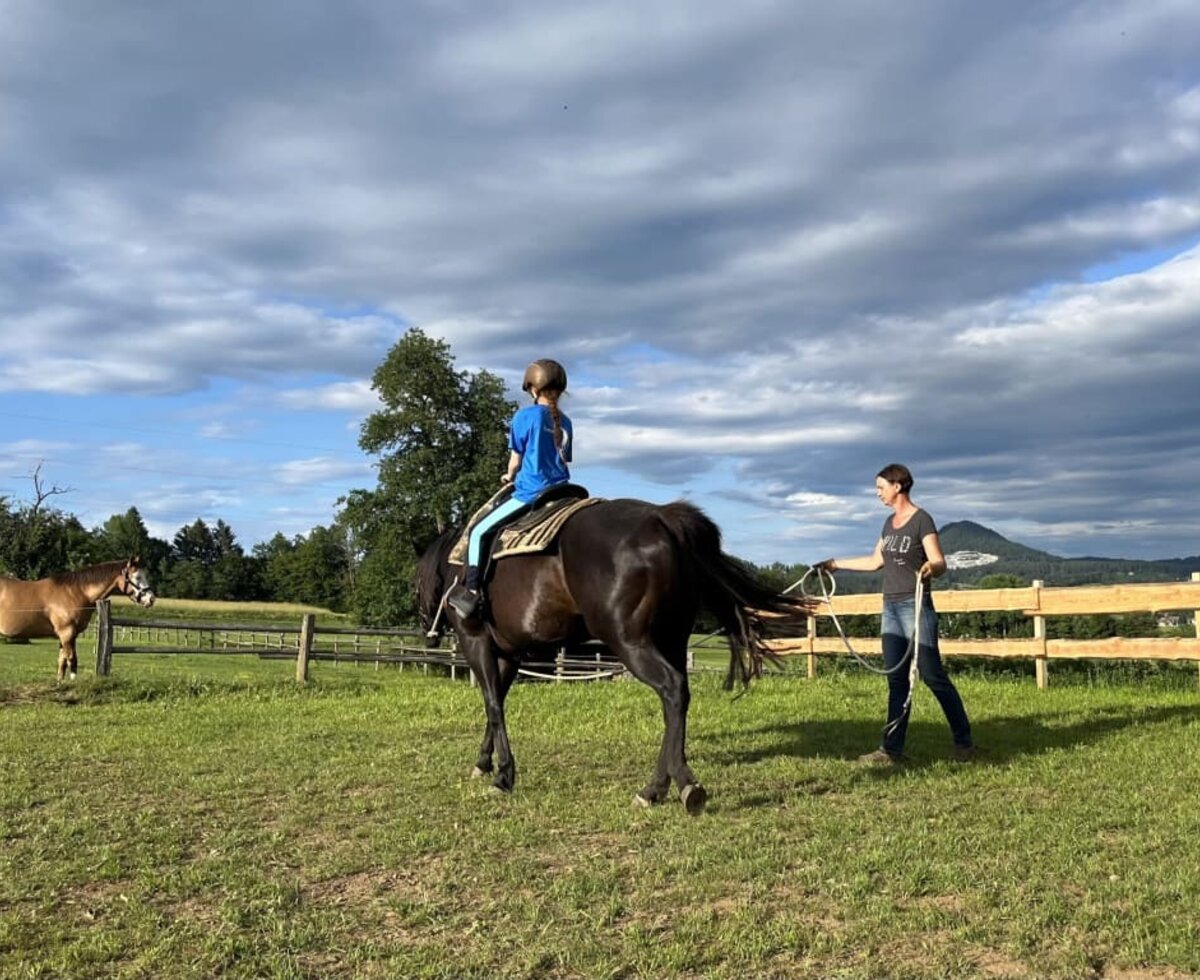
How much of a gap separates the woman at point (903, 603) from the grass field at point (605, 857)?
0.29 meters

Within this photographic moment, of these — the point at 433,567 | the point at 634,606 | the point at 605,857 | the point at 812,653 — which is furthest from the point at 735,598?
the point at 812,653

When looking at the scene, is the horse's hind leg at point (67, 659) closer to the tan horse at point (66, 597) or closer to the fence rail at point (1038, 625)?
the tan horse at point (66, 597)

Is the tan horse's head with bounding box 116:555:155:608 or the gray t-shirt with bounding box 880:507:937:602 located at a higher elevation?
the gray t-shirt with bounding box 880:507:937:602

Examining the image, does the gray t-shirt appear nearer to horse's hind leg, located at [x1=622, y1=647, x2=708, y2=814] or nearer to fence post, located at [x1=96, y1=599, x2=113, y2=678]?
horse's hind leg, located at [x1=622, y1=647, x2=708, y2=814]

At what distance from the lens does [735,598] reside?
6629mm

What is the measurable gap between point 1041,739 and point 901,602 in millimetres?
1988

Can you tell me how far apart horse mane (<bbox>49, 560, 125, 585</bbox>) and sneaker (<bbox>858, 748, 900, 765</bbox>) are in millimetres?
12434

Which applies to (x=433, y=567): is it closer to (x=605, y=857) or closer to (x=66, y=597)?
(x=605, y=857)

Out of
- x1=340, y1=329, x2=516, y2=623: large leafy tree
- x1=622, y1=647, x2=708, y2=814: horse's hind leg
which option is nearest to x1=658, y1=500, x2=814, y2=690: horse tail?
x1=622, y1=647, x2=708, y2=814: horse's hind leg

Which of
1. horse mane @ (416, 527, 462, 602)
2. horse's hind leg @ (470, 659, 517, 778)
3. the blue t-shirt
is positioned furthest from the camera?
horse mane @ (416, 527, 462, 602)

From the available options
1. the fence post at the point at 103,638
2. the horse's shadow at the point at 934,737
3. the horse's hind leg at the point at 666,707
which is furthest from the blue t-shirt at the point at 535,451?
the fence post at the point at 103,638

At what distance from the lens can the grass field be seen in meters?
3.60

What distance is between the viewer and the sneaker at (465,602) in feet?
22.7

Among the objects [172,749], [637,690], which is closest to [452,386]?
[637,690]
